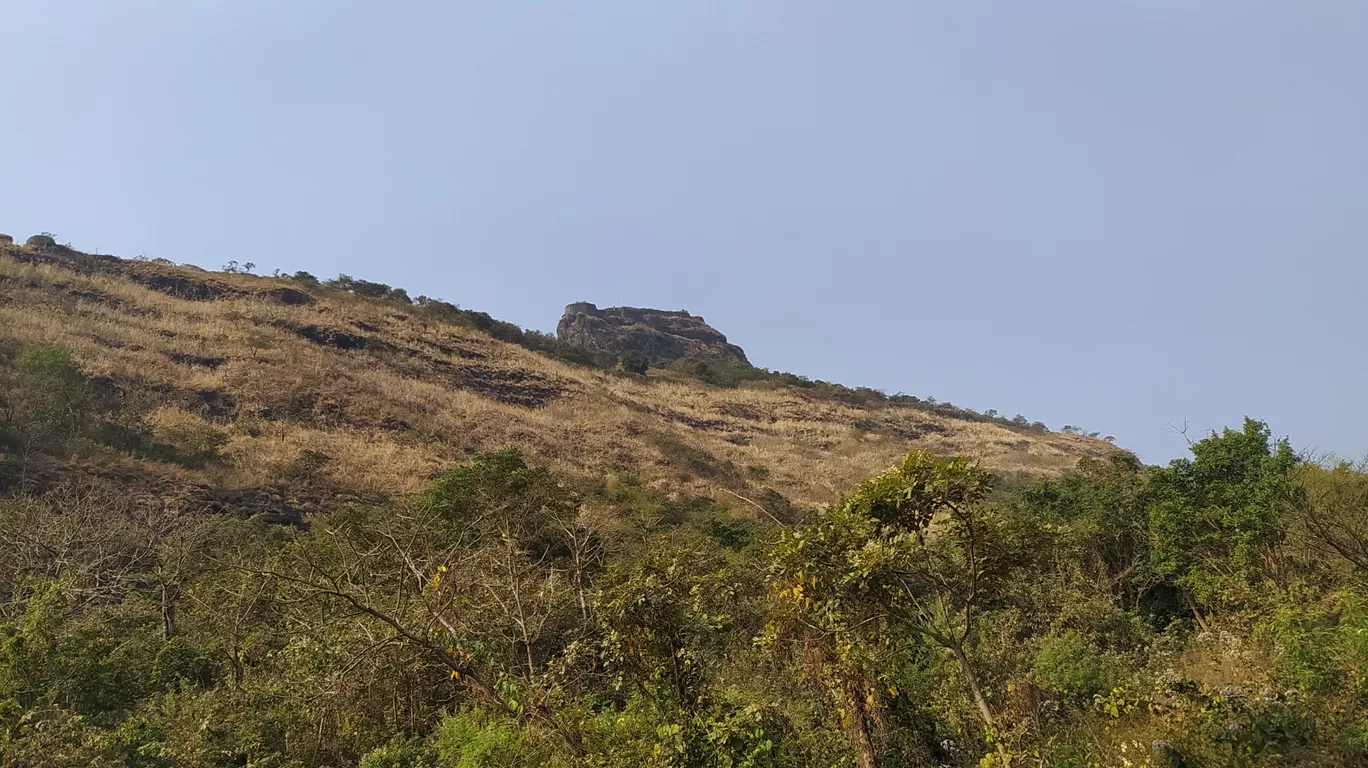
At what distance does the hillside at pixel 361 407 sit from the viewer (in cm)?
2734

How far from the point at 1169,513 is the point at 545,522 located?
1295cm

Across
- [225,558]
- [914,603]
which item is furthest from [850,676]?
[225,558]

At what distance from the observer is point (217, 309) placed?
45.0m

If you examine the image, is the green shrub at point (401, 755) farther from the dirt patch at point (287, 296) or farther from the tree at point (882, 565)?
the dirt patch at point (287, 296)

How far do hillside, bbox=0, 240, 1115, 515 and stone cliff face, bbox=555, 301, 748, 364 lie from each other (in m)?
27.7

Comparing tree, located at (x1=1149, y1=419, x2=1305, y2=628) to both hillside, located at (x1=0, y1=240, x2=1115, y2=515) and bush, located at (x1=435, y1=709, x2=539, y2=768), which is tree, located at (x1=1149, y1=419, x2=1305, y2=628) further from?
hillside, located at (x1=0, y1=240, x2=1115, y2=515)

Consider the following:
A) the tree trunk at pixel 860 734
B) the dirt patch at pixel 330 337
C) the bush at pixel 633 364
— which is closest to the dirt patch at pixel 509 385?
the dirt patch at pixel 330 337

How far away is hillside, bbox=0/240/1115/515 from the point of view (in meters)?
27.3

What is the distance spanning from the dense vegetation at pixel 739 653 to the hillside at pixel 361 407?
14902 mm

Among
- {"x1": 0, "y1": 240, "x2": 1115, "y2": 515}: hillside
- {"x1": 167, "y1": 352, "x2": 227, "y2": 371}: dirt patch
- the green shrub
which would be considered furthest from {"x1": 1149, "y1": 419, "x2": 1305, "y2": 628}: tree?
{"x1": 167, "y1": 352, "x2": 227, "y2": 371}: dirt patch

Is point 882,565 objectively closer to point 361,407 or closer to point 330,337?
point 361,407

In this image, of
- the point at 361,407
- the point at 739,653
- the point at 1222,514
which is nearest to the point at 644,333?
the point at 361,407

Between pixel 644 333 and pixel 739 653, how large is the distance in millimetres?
84060

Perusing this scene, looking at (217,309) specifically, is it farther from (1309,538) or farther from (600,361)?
(1309,538)
